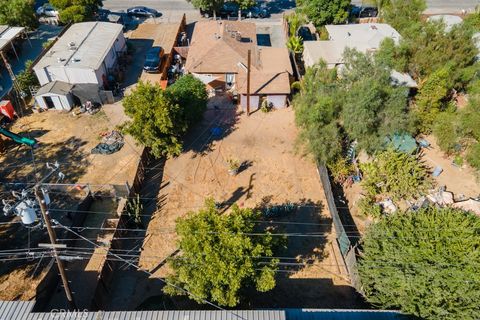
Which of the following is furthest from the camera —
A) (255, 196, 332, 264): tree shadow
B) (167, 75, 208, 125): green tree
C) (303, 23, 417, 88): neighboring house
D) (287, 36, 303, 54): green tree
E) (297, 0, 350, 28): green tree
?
(297, 0, 350, 28): green tree

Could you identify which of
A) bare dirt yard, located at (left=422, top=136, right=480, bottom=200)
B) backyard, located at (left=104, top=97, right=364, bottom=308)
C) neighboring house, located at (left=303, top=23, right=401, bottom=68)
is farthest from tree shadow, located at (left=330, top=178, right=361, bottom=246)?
neighboring house, located at (left=303, top=23, right=401, bottom=68)

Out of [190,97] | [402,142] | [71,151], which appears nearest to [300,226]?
[402,142]

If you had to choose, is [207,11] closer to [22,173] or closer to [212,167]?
[212,167]

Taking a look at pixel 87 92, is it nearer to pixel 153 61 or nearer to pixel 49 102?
pixel 49 102

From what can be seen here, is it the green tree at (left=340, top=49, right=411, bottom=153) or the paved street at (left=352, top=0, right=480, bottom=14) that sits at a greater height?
the green tree at (left=340, top=49, right=411, bottom=153)

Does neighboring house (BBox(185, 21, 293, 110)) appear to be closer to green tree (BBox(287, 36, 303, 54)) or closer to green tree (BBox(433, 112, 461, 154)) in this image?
green tree (BBox(287, 36, 303, 54))

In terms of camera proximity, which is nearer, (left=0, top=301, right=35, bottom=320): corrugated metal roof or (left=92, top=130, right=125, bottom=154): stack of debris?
(left=0, top=301, right=35, bottom=320): corrugated metal roof

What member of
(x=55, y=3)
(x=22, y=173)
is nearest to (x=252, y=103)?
(x=22, y=173)

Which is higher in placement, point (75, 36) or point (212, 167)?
point (75, 36)
